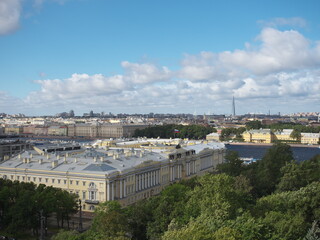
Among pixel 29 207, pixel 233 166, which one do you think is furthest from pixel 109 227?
pixel 233 166

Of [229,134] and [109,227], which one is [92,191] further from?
[229,134]

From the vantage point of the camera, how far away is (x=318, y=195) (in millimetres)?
25156

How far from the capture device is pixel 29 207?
25562 millimetres

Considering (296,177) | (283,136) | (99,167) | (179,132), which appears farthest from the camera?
(179,132)

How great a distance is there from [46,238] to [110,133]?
13188 centimetres

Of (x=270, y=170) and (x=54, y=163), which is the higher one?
(x=54, y=163)

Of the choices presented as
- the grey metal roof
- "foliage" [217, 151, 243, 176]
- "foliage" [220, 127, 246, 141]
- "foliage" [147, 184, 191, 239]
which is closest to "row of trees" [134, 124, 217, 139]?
"foliage" [220, 127, 246, 141]

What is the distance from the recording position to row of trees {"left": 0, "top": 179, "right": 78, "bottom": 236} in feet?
83.7

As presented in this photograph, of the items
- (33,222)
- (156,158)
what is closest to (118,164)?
(156,158)

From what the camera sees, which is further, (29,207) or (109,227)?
(29,207)

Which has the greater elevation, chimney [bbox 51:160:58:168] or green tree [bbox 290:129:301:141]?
chimney [bbox 51:160:58:168]

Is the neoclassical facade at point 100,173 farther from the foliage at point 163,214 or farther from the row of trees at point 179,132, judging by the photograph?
the row of trees at point 179,132

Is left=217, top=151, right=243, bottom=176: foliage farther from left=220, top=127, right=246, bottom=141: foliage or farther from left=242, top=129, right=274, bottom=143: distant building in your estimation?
left=220, top=127, right=246, bottom=141: foliage

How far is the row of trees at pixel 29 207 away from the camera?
2550 centimetres
